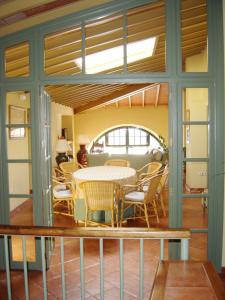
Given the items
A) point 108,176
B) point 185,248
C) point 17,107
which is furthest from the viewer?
point 17,107

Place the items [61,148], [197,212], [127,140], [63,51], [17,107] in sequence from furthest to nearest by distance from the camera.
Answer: [127,140] < [61,148] < [17,107] < [63,51] < [197,212]

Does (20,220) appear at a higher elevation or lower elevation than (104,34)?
lower

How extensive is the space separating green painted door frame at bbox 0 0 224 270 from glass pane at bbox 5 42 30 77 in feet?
0.48

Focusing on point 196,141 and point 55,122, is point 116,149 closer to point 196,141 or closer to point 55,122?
point 55,122

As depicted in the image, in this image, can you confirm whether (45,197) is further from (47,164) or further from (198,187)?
(198,187)

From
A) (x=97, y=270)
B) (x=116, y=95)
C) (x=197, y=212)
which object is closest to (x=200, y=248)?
(x=197, y=212)

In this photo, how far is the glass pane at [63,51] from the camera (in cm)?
328

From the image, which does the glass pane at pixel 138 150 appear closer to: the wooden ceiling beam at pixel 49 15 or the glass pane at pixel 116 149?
the glass pane at pixel 116 149

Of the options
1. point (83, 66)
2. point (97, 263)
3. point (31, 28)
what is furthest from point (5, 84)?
point (97, 263)

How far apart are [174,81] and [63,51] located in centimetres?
139

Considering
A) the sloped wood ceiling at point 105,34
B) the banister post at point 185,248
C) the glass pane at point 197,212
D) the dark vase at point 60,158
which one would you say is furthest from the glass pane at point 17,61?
the dark vase at point 60,158

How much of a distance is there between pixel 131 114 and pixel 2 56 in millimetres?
10641

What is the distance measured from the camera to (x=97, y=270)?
338cm

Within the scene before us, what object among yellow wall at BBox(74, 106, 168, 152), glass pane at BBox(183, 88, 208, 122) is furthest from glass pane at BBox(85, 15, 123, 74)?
yellow wall at BBox(74, 106, 168, 152)
